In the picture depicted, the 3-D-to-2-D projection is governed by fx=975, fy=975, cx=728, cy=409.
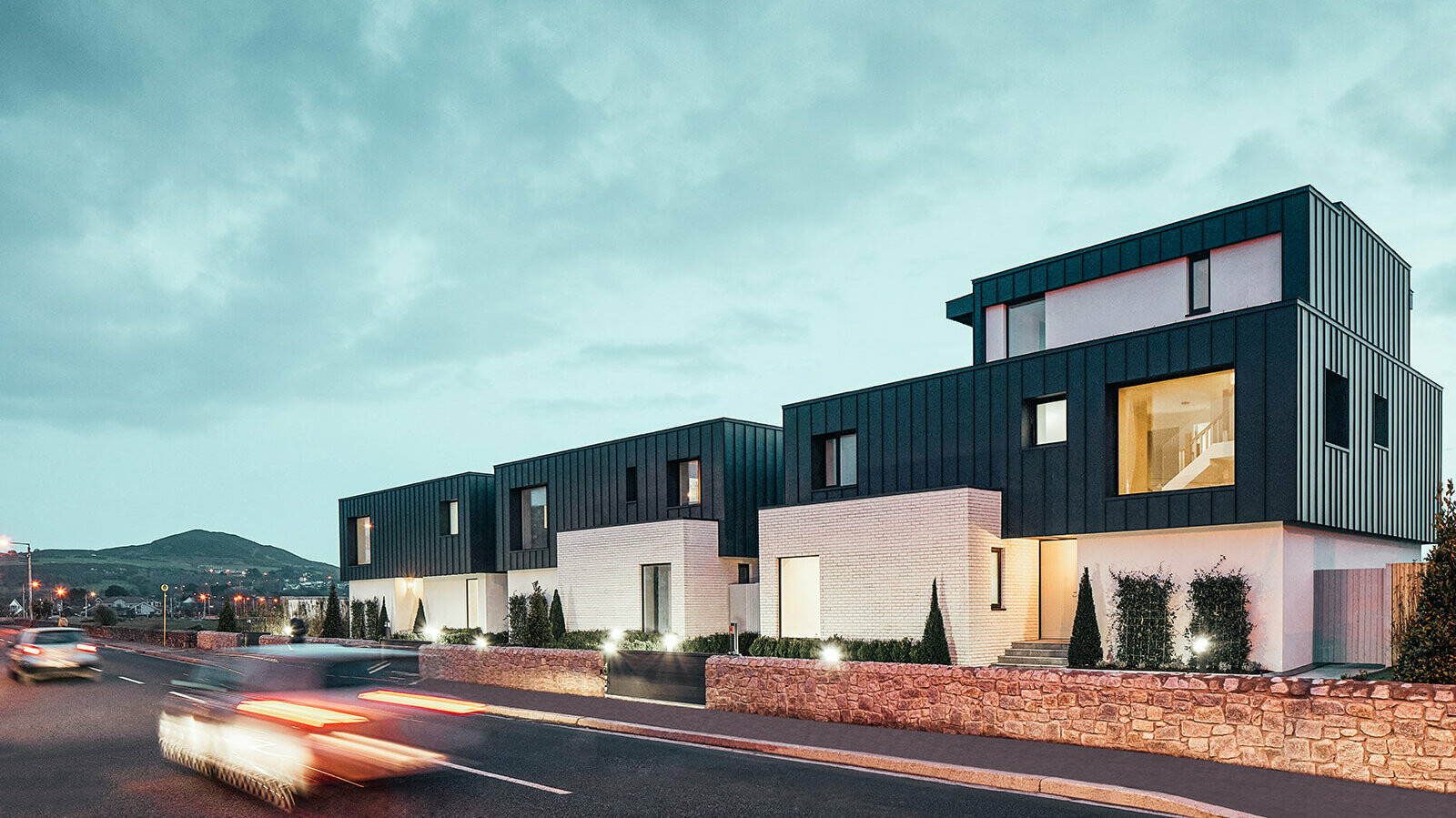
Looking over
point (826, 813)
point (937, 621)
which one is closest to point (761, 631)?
point (937, 621)

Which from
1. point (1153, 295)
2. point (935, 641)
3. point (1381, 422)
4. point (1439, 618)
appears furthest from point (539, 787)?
point (1381, 422)

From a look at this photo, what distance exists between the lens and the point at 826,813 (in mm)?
9602

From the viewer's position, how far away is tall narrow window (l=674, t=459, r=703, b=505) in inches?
1332

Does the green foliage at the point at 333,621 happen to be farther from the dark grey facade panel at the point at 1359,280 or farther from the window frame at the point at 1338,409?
the dark grey facade panel at the point at 1359,280

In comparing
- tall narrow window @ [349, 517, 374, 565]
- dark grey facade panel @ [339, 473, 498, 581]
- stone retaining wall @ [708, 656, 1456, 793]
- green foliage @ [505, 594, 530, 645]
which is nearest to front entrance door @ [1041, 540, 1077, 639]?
stone retaining wall @ [708, 656, 1456, 793]

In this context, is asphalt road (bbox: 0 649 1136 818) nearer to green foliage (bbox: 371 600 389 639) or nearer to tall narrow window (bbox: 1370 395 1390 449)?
tall narrow window (bbox: 1370 395 1390 449)

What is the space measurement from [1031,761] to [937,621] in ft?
35.6

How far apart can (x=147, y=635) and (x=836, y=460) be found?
39.5 meters

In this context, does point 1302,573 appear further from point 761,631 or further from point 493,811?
point 493,811

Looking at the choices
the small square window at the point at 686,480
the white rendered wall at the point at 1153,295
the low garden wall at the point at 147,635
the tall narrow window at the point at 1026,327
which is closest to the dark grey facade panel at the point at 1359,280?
the white rendered wall at the point at 1153,295

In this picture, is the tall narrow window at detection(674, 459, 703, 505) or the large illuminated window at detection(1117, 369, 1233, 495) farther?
the tall narrow window at detection(674, 459, 703, 505)

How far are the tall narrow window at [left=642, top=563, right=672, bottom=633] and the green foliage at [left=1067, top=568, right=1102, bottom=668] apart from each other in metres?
13.8

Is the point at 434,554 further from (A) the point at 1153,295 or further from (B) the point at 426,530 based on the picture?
(A) the point at 1153,295

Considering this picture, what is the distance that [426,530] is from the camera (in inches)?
1809
